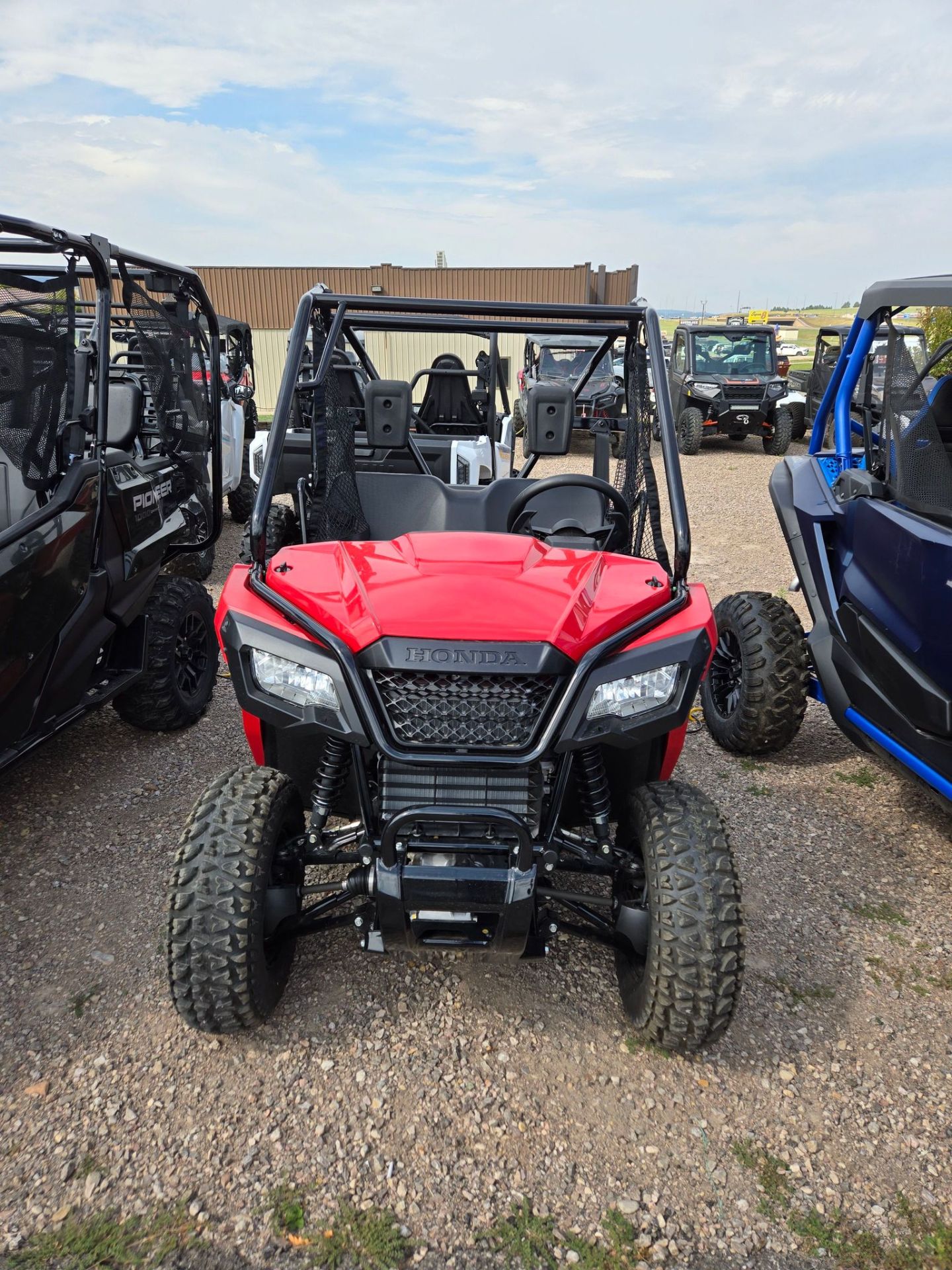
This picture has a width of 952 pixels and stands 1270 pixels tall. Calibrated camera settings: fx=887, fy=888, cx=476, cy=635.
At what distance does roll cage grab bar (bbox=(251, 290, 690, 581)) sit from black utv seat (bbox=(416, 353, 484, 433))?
365 cm

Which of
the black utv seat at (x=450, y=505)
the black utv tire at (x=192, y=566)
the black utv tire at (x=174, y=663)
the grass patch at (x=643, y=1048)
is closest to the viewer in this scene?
the grass patch at (x=643, y=1048)

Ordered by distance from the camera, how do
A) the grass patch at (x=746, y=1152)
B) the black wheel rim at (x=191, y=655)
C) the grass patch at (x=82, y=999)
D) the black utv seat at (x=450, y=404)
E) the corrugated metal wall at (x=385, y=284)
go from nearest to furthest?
the grass patch at (x=746, y=1152) < the grass patch at (x=82, y=999) < the black wheel rim at (x=191, y=655) < the black utv seat at (x=450, y=404) < the corrugated metal wall at (x=385, y=284)

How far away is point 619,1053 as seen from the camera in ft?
7.38

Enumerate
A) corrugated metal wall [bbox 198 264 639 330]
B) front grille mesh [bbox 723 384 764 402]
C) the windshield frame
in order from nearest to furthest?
front grille mesh [bbox 723 384 764 402] → the windshield frame → corrugated metal wall [bbox 198 264 639 330]

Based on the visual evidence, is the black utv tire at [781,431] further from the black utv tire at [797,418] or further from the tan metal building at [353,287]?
the tan metal building at [353,287]

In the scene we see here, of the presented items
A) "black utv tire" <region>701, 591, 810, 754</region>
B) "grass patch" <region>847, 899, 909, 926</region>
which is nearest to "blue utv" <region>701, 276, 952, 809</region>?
"black utv tire" <region>701, 591, 810, 754</region>

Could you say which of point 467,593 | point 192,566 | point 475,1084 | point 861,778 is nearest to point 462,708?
point 467,593

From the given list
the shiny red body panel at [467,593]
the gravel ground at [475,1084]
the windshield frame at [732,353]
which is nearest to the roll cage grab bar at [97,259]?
the shiny red body panel at [467,593]

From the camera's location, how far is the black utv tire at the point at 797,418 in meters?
13.1

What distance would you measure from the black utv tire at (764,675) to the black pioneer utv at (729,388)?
9.41 meters

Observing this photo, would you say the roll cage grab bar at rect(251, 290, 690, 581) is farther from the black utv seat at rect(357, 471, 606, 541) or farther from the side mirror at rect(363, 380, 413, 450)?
the black utv seat at rect(357, 471, 606, 541)

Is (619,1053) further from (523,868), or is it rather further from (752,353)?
(752,353)

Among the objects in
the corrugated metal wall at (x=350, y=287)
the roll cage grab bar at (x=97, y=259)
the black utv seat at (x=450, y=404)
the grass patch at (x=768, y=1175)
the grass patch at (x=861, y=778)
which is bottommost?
the grass patch at (x=768, y=1175)

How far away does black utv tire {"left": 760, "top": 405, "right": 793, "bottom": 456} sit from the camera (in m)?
12.6
